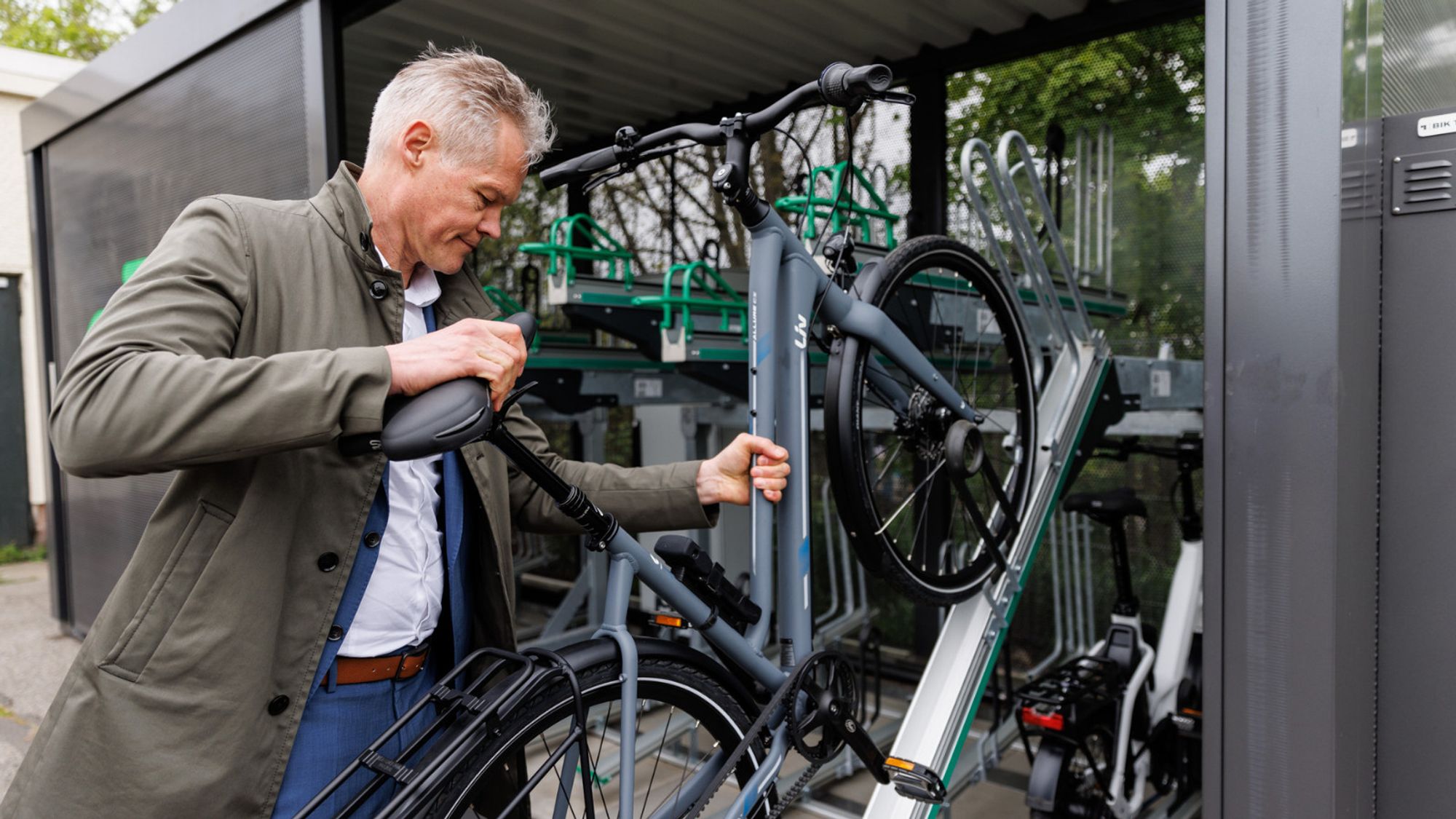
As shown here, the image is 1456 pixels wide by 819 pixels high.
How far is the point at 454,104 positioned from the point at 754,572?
1.01 metres

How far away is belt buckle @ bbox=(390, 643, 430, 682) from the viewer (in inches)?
58.3

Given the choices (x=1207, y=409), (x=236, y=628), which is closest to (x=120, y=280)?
(x=236, y=628)

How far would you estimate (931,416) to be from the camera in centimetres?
228

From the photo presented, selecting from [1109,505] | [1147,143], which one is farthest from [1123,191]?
[1109,505]

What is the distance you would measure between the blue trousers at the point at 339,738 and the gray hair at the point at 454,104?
0.78m

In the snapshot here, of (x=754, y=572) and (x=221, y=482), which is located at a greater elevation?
(x=221, y=482)

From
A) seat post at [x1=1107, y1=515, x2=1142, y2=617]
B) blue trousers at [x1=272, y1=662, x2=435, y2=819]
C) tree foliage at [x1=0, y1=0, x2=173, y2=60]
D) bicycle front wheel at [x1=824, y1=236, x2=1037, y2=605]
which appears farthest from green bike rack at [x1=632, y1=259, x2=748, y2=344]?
tree foliage at [x1=0, y1=0, x2=173, y2=60]

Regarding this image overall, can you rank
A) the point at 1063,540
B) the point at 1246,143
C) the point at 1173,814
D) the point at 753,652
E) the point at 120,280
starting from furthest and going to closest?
the point at 120,280, the point at 1063,540, the point at 1173,814, the point at 753,652, the point at 1246,143

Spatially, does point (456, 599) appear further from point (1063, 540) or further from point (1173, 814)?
point (1063, 540)

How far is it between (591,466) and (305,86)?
196cm

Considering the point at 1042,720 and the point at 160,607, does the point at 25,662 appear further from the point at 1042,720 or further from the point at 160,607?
the point at 1042,720

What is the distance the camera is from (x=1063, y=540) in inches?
157

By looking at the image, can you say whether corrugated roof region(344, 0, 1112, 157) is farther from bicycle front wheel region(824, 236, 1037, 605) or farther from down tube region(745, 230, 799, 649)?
down tube region(745, 230, 799, 649)

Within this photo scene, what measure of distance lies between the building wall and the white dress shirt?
8919 millimetres
